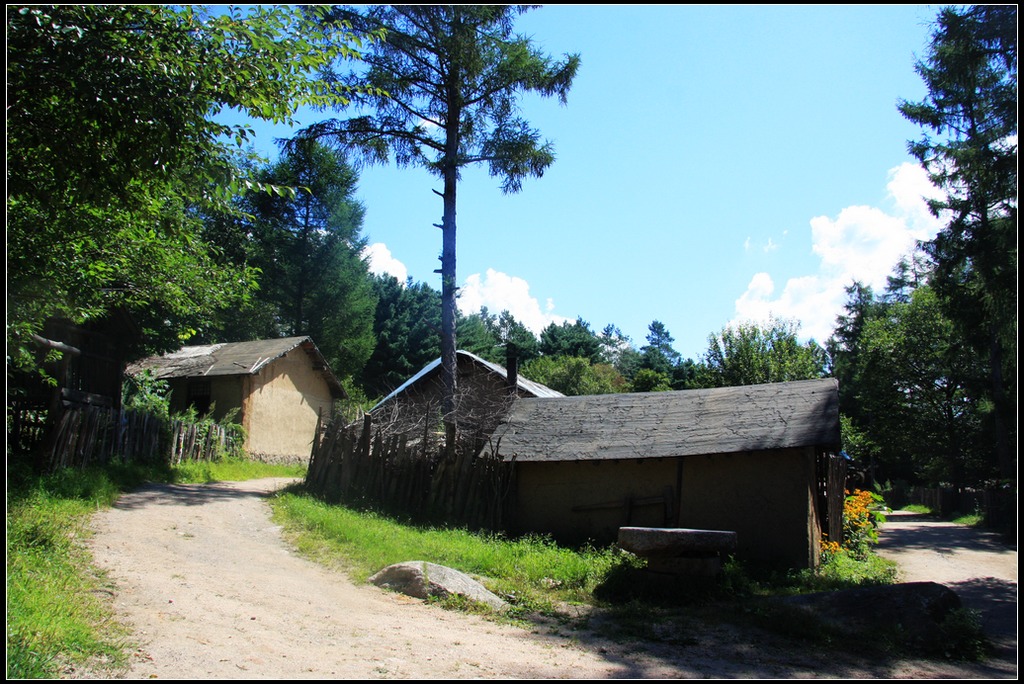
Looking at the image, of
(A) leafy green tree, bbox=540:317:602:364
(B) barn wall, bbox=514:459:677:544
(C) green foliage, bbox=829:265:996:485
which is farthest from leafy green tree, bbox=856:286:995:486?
(B) barn wall, bbox=514:459:677:544

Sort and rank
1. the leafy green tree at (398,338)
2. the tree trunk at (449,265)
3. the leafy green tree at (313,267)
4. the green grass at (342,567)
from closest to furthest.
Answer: the green grass at (342,567) → the tree trunk at (449,265) → the leafy green tree at (313,267) → the leafy green tree at (398,338)

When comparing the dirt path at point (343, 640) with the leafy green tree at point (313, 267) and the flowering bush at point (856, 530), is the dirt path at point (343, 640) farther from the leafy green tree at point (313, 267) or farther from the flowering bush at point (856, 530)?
the leafy green tree at point (313, 267)

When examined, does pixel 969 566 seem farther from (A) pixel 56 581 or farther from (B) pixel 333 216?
(B) pixel 333 216

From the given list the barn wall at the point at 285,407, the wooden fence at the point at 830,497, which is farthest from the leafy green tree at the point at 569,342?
the wooden fence at the point at 830,497

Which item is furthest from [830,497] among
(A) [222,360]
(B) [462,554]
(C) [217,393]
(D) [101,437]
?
(A) [222,360]

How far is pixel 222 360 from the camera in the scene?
2661 centimetres

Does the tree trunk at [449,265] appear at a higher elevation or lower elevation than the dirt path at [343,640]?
higher

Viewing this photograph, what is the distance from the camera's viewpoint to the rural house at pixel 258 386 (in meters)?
25.2

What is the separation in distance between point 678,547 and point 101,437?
1330 cm

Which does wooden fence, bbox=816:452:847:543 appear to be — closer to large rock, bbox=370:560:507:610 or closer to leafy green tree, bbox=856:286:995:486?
large rock, bbox=370:560:507:610

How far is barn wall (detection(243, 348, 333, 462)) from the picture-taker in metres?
25.5

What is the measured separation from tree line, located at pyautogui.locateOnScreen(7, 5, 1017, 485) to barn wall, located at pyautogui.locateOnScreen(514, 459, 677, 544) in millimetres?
5839

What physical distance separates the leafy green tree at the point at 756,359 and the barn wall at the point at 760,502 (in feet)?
65.0

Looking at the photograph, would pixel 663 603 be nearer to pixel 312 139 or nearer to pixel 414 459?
pixel 414 459
